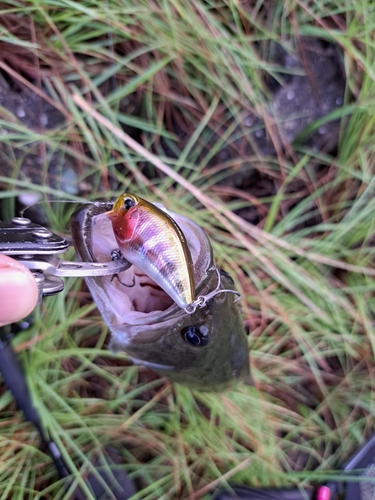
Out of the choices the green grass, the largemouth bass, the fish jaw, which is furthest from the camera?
the green grass

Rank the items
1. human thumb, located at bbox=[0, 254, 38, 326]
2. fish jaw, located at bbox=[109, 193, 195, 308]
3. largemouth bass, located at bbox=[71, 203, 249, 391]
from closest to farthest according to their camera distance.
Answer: human thumb, located at bbox=[0, 254, 38, 326]
fish jaw, located at bbox=[109, 193, 195, 308]
largemouth bass, located at bbox=[71, 203, 249, 391]

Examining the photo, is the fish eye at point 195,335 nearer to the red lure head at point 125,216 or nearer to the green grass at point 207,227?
the red lure head at point 125,216

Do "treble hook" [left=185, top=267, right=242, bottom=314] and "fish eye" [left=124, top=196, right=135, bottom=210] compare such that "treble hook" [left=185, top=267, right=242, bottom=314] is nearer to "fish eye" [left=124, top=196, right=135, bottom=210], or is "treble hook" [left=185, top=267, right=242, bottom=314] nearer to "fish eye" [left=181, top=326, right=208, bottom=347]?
"fish eye" [left=181, top=326, right=208, bottom=347]

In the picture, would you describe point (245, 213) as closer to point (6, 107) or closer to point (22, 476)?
point (6, 107)

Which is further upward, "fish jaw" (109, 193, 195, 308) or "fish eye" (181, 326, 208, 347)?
"fish jaw" (109, 193, 195, 308)

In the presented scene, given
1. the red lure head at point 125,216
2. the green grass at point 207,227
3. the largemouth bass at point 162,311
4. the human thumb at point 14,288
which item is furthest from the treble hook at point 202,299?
the green grass at point 207,227

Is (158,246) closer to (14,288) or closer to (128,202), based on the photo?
(128,202)

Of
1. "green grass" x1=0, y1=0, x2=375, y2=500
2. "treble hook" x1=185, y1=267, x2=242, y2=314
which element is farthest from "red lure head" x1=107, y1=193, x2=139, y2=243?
"green grass" x1=0, y1=0, x2=375, y2=500
